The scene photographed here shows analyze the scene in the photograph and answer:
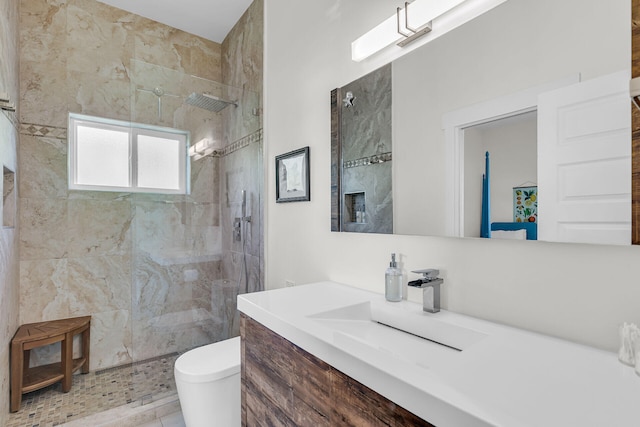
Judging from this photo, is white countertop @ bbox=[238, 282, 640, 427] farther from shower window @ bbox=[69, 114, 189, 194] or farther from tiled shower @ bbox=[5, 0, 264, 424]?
shower window @ bbox=[69, 114, 189, 194]

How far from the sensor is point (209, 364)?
1.58m

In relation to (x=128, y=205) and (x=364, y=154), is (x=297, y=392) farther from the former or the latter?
(x=128, y=205)

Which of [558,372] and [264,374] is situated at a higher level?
[558,372]

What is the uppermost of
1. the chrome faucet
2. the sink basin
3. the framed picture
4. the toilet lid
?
the framed picture

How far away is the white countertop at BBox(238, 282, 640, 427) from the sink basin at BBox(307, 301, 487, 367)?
2 cm

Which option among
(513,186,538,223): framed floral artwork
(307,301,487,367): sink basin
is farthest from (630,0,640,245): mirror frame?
(307,301,487,367): sink basin

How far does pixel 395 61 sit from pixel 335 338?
42.2 inches

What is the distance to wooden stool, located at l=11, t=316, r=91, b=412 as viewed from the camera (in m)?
1.97

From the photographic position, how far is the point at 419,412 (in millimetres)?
606

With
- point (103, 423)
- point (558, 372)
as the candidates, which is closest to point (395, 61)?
point (558, 372)

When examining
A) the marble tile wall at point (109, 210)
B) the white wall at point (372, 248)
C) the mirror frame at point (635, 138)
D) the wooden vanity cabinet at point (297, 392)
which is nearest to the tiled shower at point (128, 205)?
the marble tile wall at point (109, 210)

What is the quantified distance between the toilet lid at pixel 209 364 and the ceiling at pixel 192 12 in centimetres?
239

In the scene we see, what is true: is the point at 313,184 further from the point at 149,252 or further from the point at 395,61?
the point at 149,252

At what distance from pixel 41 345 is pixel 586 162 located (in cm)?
293
